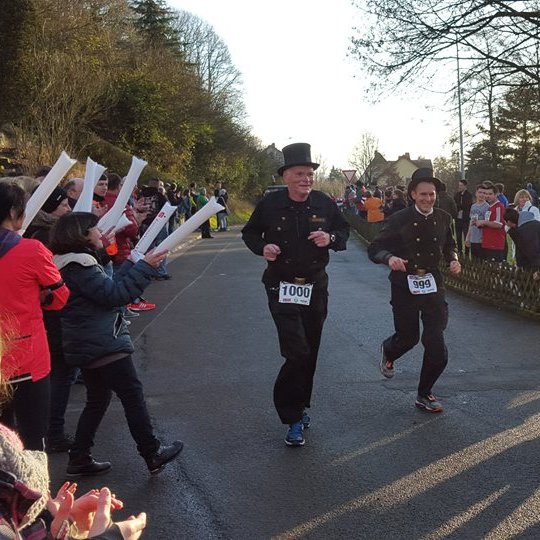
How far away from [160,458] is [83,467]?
0.53 meters

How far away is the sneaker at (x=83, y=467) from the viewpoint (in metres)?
4.67

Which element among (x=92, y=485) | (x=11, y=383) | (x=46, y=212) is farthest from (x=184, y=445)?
(x=46, y=212)

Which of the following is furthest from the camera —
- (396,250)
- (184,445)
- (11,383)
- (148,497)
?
(396,250)

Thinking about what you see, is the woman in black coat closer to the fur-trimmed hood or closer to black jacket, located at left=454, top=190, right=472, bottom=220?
the fur-trimmed hood

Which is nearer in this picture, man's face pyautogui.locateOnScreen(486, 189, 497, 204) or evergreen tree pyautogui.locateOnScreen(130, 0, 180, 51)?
man's face pyautogui.locateOnScreen(486, 189, 497, 204)

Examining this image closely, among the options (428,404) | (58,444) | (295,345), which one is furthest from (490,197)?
(58,444)

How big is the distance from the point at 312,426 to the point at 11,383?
2449 mm

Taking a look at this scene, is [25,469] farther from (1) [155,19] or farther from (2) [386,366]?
(1) [155,19]

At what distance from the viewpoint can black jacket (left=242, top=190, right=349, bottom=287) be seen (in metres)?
5.21

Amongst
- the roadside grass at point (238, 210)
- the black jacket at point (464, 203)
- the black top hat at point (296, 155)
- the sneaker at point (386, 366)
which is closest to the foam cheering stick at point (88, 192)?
the black top hat at point (296, 155)

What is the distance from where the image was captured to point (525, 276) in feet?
34.3

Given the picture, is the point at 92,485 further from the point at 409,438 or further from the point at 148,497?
the point at 409,438

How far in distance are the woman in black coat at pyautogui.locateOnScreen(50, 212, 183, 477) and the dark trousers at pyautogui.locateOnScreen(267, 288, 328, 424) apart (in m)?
0.91

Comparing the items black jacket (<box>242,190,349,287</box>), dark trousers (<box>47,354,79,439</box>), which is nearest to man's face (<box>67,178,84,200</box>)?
dark trousers (<box>47,354,79,439</box>)
